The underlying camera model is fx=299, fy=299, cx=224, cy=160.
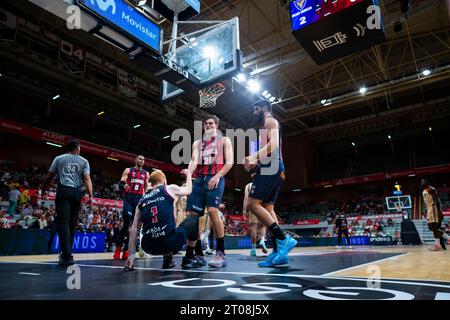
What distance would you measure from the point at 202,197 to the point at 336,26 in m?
5.07

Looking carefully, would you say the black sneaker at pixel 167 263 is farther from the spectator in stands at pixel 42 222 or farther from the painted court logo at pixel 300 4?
the spectator in stands at pixel 42 222

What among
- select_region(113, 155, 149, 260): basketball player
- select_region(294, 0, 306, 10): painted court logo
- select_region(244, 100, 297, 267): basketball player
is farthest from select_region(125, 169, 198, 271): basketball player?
select_region(294, 0, 306, 10): painted court logo

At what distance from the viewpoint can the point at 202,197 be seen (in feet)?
12.1

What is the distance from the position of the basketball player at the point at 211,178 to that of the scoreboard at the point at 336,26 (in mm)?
4074

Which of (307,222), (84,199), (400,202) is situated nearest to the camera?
(84,199)

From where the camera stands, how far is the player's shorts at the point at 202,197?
3.61 metres

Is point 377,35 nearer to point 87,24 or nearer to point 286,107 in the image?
point 87,24

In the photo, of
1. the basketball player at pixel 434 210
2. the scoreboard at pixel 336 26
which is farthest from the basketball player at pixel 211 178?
the basketball player at pixel 434 210

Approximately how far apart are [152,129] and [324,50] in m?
20.6

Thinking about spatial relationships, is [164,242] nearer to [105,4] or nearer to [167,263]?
[167,263]

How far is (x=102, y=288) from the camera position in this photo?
209 cm

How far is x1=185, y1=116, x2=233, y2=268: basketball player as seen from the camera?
11.9 feet

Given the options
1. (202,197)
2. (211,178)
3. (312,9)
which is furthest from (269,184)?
(312,9)
